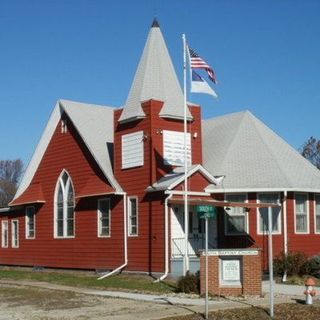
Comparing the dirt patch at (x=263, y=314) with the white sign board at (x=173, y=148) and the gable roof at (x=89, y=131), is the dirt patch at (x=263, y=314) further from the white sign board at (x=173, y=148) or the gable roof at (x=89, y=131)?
the gable roof at (x=89, y=131)

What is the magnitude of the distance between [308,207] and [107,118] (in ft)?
38.0

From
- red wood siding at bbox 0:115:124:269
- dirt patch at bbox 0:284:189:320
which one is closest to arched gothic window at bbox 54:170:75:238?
red wood siding at bbox 0:115:124:269

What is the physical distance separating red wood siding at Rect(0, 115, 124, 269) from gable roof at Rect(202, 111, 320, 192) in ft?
16.4

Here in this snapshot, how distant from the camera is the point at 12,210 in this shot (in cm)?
3747

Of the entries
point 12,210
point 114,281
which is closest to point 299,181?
point 114,281

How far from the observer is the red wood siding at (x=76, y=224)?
2938 centimetres

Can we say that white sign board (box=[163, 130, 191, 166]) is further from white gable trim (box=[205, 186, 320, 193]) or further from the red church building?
white gable trim (box=[205, 186, 320, 193])

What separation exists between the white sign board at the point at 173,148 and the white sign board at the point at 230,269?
841cm

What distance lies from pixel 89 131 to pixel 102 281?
8.50m

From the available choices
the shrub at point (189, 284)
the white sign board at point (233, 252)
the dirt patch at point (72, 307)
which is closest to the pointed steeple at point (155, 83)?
the shrub at point (189, 284)

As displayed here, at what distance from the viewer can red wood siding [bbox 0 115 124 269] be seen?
29.4m

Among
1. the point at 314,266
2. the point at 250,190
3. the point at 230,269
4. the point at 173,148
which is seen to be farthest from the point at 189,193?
the point at 230,269

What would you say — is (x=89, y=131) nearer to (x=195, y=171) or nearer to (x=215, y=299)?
(x=195, y=171)

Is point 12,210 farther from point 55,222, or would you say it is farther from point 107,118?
point 107,118
